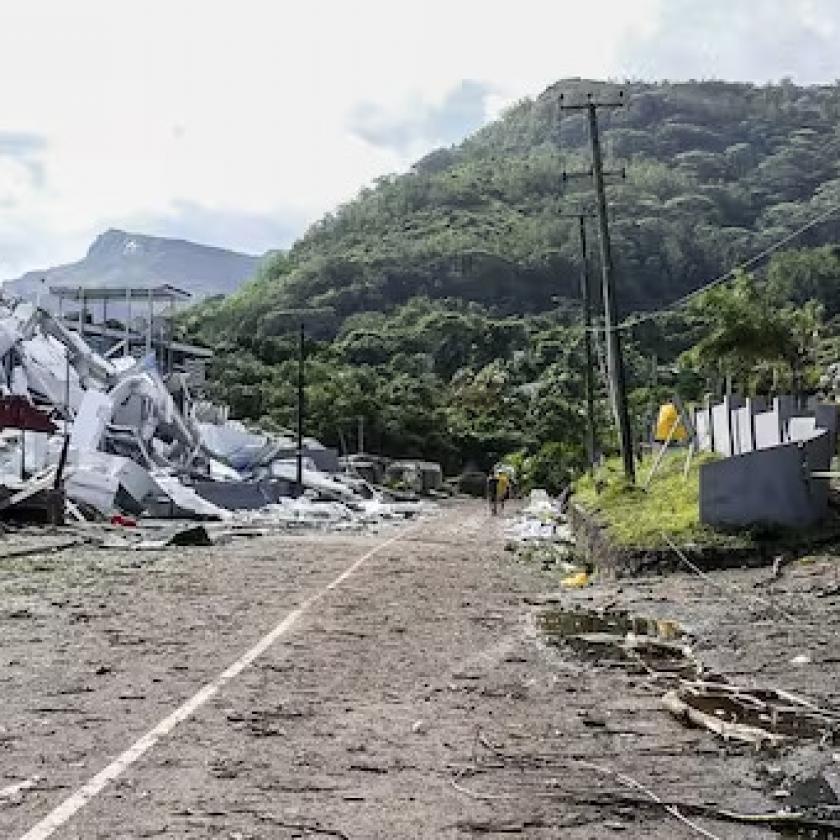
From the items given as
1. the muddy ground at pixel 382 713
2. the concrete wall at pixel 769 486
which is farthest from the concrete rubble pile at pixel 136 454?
the muddy ground at pixel 382 713

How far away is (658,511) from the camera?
25.0 m

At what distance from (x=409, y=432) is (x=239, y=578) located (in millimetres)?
79246

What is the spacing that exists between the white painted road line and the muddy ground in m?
0.06

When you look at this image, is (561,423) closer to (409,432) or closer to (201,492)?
(409,432)

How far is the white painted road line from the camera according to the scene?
5863 millimetres

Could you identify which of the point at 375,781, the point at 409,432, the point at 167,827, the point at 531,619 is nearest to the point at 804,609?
the point at 531,619

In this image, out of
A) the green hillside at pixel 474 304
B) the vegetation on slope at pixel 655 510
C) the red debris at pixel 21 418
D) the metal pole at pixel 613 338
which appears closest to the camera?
the vegetation on slope at pixel 655 510

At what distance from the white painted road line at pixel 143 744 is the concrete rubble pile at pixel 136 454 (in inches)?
944

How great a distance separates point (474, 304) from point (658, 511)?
13311 centimetres

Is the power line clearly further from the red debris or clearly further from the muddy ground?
the red debris

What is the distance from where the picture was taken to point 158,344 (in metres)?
80.3

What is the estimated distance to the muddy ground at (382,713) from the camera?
6184 millimetres

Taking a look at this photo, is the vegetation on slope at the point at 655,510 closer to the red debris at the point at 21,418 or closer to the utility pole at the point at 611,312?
the utility pole at the point at 611,312

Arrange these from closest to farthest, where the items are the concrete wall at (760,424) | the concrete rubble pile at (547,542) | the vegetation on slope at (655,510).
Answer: the vegetation on slope at (655,510)
the concrete wall at (760,424)
the concrete rubble pile at (547,542)
